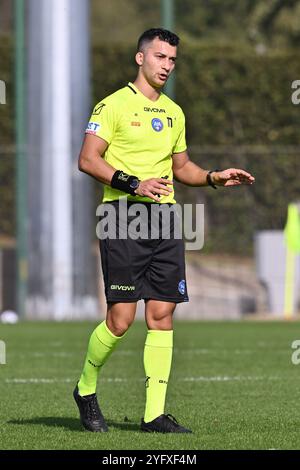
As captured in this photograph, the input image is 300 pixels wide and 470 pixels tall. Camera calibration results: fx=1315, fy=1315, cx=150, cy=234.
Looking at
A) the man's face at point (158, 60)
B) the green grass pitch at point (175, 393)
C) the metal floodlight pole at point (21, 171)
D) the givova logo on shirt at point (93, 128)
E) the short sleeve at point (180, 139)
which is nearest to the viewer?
the green grass pitch at point (175, 393)

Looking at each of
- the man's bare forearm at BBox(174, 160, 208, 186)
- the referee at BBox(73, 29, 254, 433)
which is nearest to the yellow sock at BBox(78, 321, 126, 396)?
the referee at BBox(73, 29, 254, 433)

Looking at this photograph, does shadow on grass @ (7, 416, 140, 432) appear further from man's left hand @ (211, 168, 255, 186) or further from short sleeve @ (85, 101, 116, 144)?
short sleeve @ (85, 101, 116, 144)

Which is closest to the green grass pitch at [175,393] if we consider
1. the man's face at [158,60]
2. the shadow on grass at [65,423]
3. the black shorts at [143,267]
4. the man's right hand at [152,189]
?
the shadow on grass at [65,423]

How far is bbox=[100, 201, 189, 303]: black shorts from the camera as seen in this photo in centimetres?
729

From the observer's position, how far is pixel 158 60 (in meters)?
7.38

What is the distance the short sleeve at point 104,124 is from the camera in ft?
23.9

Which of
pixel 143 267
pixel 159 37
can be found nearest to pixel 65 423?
pixel 143 267

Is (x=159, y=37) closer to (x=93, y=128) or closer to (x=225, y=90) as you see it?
(x=93, y=128)

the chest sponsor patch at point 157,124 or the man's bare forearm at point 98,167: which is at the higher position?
the chest sponsor patch at point 157,124

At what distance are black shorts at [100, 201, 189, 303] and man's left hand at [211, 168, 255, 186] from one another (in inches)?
15.8

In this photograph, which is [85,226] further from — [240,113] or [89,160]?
[89,160]

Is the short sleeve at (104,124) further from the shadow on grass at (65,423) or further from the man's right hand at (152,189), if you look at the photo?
the shadow on grass at (65,423)

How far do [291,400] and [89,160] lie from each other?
2.61 m
